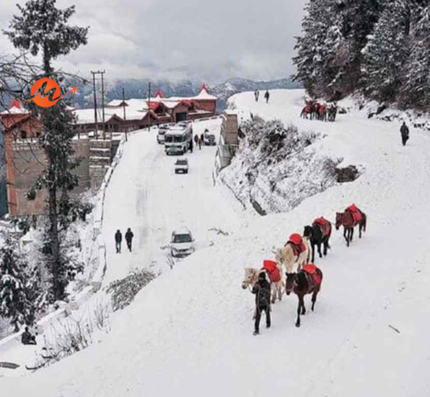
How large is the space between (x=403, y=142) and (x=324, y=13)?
2768 cm

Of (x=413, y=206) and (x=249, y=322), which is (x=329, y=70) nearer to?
(x=413, y=206)

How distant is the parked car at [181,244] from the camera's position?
82.1 ft

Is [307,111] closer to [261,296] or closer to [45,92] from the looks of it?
[261,296]

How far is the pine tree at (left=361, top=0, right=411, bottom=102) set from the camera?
120ft

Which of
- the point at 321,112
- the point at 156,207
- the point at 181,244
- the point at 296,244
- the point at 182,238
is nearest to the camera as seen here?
the point at 296,244

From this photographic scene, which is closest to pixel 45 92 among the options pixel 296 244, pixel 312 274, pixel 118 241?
pixel 312 274

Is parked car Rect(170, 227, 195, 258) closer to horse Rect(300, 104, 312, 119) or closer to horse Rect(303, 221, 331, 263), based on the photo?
horse Rect(303, 221, 331, 263)

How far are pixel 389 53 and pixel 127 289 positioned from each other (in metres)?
29.4

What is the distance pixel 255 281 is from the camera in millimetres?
9656

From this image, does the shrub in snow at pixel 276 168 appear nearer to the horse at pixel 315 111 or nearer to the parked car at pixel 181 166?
the horse at pixel 315 111

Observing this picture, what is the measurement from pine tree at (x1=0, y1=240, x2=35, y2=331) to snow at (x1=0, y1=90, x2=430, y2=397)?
1712cm

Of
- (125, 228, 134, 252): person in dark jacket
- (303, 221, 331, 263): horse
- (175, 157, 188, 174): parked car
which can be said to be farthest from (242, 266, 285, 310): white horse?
(175, 157, 188, 174): parked car

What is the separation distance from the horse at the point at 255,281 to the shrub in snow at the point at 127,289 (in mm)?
5616

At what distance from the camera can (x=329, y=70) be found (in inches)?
1885
